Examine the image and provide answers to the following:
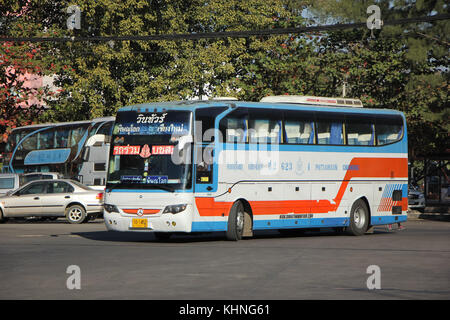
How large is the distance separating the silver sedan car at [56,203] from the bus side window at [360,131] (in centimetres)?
1081

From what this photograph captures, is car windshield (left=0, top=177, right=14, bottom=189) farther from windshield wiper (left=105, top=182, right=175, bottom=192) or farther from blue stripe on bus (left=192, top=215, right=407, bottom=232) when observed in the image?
blue stripe on bus (left=192, top=215, right=407, bottom=232)

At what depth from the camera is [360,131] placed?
23953mm

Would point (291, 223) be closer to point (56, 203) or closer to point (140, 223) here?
point (140, 223)

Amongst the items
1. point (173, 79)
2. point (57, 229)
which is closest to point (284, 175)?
point (57, 229)

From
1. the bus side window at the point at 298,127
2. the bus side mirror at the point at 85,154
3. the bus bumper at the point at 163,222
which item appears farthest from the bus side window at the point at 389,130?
the bus side mirror at the point at 85,154

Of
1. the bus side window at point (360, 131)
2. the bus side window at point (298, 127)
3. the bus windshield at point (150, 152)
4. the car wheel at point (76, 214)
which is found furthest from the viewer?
the car wheel at point (76, 214)

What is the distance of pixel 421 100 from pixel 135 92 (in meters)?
13.1

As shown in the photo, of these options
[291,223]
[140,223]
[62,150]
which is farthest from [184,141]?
[62,150]

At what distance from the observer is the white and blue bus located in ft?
65.8

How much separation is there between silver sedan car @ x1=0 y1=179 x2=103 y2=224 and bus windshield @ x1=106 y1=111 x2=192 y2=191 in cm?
1051

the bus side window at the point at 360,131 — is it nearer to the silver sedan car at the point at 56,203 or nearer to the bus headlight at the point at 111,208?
the bus headlight at the point at 111,208

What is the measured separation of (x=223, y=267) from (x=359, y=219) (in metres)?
10.6

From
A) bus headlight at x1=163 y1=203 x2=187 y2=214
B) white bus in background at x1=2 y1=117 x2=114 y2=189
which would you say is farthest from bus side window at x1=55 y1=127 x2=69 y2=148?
bus headlight at x1=163 y1=203 x2=187 y2=214

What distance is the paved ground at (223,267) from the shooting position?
444 inches
